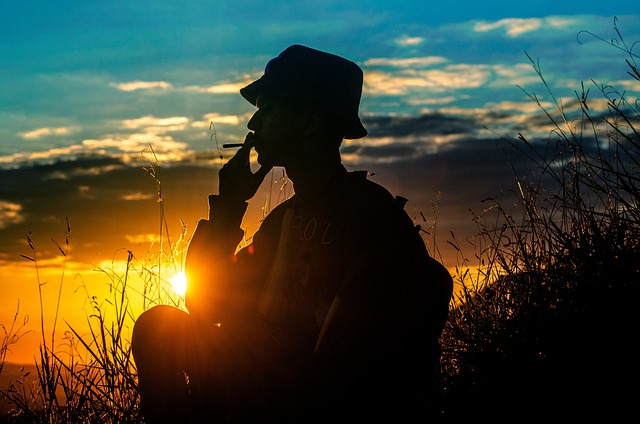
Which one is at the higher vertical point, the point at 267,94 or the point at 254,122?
the point at 267,94

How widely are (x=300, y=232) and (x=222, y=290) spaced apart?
→ 1.48ft

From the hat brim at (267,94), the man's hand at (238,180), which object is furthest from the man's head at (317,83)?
the man's hand at (238,180)

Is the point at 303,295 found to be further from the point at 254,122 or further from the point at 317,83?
the point at 317,83

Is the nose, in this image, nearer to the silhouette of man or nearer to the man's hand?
the silhouette of man

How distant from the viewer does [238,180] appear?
11.3ft

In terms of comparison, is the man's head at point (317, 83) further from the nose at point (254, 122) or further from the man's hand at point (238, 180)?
the man's hand at point (238, 180)

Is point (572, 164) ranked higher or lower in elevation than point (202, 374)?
higher

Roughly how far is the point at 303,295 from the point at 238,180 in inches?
24.6

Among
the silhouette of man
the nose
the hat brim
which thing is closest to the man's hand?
the silhouette of man

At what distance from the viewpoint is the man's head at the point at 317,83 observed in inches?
137

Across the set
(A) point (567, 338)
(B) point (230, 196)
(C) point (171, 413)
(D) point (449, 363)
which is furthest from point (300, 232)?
(D) point (449, 363)

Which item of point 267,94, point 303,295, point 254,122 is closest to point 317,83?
point 267,94

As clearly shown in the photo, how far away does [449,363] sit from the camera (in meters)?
4.81

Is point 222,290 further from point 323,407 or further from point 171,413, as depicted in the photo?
point 323,407
